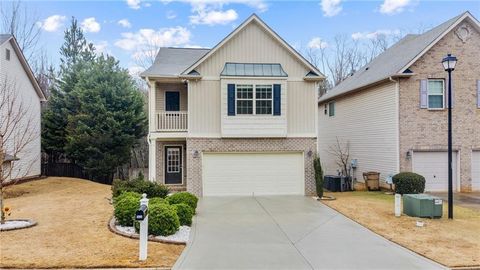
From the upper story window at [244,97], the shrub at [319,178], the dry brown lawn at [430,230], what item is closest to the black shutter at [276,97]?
the upper story window at [244,97]

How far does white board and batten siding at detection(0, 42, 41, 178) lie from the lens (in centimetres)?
1855

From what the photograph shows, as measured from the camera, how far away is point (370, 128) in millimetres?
19578

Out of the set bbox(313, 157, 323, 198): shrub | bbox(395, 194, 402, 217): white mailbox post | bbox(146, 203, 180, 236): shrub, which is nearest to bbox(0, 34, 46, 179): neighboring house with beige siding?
bbox(146, 203, 180, 236): shrub

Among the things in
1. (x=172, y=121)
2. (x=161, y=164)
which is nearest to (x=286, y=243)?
(x=172, y=121)

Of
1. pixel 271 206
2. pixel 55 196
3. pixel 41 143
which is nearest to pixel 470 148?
pixel 271 206

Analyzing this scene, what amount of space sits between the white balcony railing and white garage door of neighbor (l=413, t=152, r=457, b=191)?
463 inches

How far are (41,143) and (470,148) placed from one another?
83.8 ft

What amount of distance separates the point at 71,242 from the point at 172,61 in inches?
509

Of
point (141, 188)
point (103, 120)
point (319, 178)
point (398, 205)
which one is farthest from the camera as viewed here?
point (103, 120)

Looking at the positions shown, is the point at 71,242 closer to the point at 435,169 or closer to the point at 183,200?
the point at 183,200

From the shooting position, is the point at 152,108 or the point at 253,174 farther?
the point at 152,108

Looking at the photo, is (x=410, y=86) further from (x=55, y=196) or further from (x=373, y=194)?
(x=55, y=196)

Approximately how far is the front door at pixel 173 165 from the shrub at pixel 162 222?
9.44 metres

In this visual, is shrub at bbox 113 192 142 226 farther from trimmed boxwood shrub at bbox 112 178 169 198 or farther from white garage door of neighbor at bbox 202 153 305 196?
white garage door of neighbor at bbox 202 153 305 196
